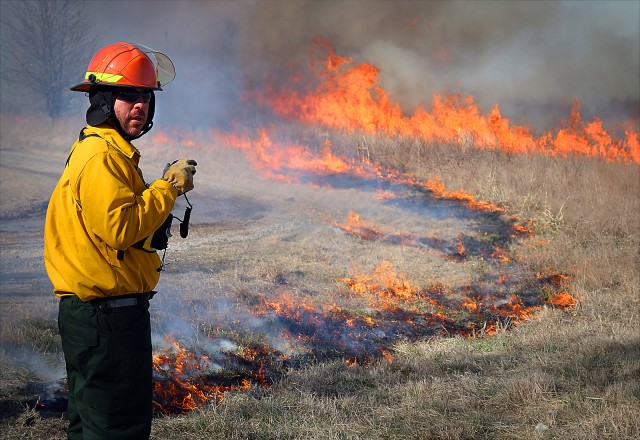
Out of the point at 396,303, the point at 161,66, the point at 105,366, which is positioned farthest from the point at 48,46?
the point at 105,366

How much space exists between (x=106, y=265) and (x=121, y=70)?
0.84 meters

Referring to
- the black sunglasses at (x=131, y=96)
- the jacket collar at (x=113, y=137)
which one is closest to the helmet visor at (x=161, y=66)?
the black sunglasses at (x=131, y=96)

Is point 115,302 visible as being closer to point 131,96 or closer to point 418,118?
point 131,96

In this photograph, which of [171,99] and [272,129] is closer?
[272,129]

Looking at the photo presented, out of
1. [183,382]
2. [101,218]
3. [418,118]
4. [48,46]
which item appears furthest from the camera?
[48,46]

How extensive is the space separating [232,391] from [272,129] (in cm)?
1418

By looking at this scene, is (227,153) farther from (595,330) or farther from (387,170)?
(595,330)

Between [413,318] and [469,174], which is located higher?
[469,174]

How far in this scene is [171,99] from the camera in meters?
21.2

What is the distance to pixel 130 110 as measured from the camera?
2.45m

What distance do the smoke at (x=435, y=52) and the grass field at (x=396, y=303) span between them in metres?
3.49

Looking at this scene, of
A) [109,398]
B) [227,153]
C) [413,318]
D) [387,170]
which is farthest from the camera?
[227,153]

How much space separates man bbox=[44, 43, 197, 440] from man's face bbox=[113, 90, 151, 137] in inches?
0.4

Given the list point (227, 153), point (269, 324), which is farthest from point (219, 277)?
point (227, 153)
